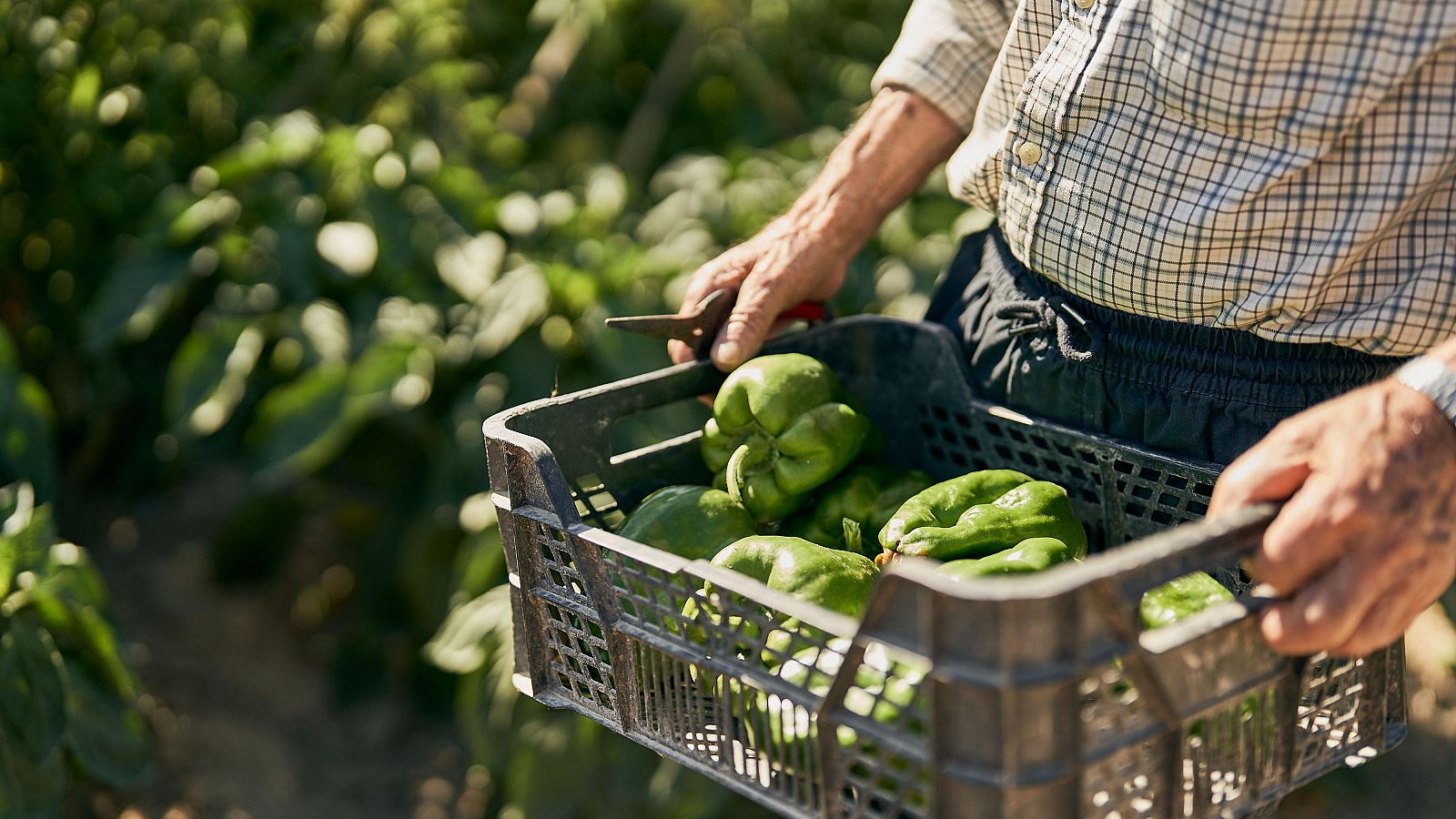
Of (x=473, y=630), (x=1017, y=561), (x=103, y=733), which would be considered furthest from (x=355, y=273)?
(x=1017, y=561)

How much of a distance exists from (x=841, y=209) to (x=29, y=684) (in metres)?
1.78

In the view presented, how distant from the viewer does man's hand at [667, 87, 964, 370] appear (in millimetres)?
1899

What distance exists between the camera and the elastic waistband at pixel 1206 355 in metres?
1.49

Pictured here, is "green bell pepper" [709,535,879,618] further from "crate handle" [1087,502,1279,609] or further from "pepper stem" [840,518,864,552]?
"crate handle" [1087,502,1279,609]

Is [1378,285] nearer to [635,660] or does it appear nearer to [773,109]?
[635,660]

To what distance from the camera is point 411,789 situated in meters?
3.59

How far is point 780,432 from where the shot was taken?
1.74 metres

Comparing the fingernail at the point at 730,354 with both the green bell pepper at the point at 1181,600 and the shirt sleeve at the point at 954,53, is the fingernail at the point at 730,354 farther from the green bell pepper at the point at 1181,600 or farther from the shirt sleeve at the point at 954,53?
the green bell pepper at the point at 1181,600

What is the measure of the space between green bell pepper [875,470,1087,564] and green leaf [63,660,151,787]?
1908 mm

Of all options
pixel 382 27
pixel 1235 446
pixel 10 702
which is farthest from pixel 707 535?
pixel 382 27

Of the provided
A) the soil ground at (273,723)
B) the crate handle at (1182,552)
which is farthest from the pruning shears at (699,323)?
the soil ground at (273,723)

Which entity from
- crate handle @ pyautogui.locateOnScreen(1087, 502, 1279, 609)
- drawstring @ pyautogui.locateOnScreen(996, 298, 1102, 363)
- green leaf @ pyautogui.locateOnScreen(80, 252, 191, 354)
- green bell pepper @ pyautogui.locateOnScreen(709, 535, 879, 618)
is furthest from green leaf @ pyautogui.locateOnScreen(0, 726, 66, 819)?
crate handle @ pyautogui.locateOnScreen(1087, 502, 1279, 609)

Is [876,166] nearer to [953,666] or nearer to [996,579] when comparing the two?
[996,579]

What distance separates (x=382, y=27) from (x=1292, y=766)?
348 centimetres
